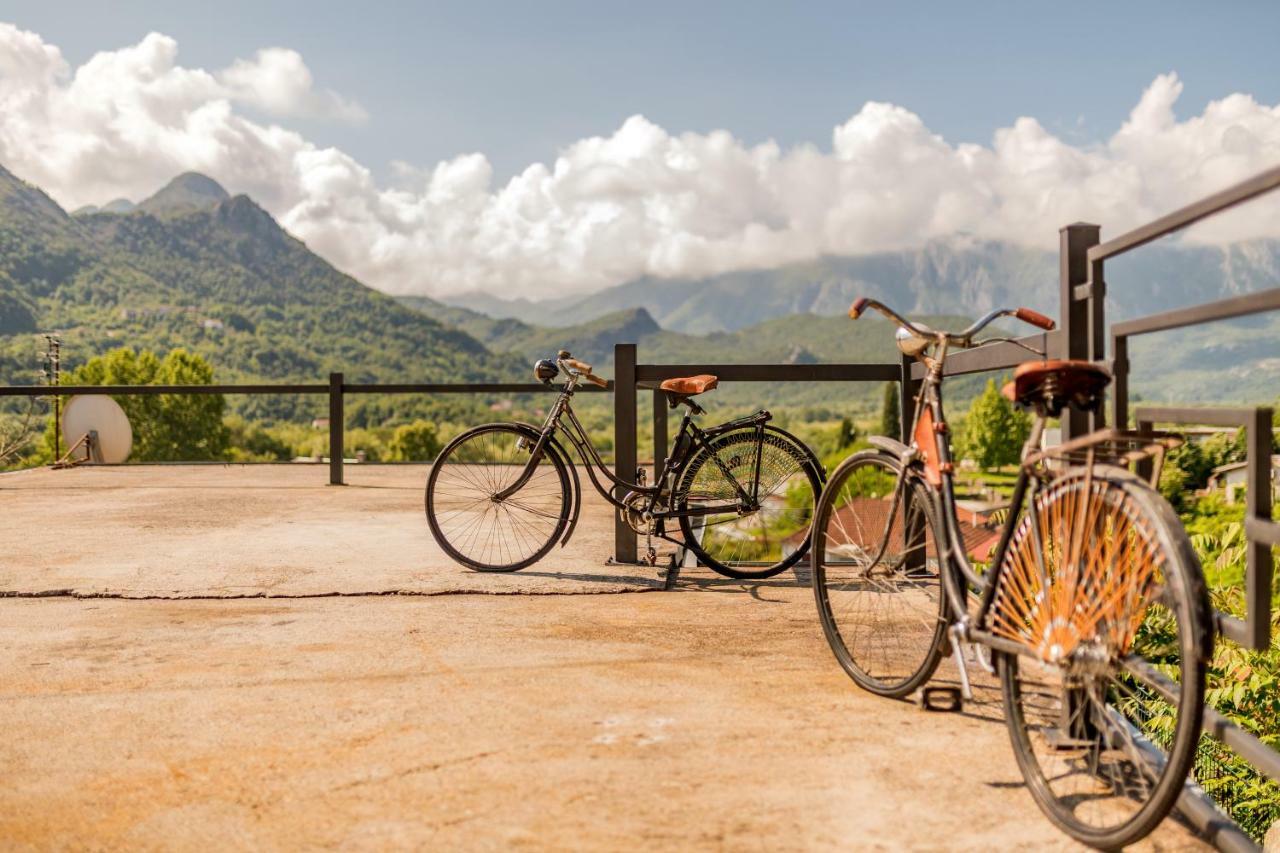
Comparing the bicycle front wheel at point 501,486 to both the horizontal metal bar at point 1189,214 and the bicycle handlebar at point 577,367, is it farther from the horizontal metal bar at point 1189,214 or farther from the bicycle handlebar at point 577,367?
the horizontal metal bar at point 1189,214

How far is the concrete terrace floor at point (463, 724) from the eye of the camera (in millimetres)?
1914

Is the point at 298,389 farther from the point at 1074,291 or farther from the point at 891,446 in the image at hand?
the point at 1074,291

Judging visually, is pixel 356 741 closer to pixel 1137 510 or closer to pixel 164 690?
pixel 164 690

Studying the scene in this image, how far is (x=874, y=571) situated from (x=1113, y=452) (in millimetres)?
979

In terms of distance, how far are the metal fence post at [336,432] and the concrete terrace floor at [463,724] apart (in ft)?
14.9

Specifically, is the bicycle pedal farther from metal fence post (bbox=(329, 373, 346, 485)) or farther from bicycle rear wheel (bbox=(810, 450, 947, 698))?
metal fence post (bbox=(329, 373, 346, 485))

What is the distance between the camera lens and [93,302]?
10494cm

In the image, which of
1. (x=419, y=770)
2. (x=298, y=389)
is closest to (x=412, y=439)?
(x=298, y=389)

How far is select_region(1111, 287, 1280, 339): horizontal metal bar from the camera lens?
1.74 meters

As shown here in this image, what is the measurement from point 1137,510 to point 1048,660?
377 millimetres

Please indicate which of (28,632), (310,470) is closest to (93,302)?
(310,470)

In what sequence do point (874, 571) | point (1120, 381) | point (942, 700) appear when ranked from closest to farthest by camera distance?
point (1120, 381)
point (942, 700)
point (874, 571)

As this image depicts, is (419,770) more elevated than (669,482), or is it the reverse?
(669,482)

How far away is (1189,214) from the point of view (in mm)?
2037
